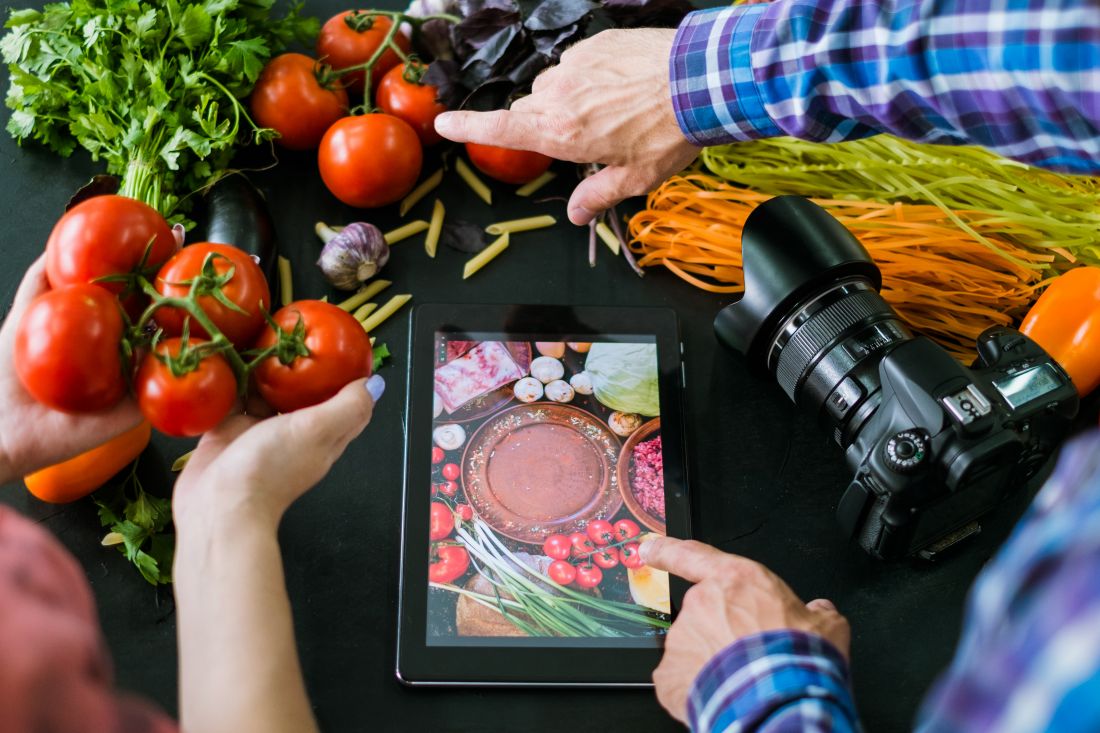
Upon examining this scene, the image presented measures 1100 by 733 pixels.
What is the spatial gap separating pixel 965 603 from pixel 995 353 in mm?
278

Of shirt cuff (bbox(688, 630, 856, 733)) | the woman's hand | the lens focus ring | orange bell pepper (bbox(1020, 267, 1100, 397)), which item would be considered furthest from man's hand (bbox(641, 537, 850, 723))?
the woman's hand

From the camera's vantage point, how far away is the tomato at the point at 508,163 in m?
1.35

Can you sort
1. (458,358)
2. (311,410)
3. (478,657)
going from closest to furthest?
(311,410) < (478,657) < (458,358)

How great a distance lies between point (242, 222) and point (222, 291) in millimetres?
329

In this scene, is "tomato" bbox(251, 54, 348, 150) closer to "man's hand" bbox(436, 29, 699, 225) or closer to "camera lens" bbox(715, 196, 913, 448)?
"man's hand" bbox(436, 29, 699, 225)

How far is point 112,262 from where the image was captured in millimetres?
934

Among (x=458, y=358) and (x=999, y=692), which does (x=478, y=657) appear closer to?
(x=458, y=358)

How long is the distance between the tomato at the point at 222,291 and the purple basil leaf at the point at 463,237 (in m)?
0.39

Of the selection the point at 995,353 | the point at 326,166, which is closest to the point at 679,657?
the point at 995,353

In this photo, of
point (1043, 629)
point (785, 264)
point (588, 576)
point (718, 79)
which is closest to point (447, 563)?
point (588, 576)

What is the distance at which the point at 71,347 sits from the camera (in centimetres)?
85

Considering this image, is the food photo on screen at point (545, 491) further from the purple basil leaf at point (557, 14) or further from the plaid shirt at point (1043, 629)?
the plaid shirt at point (1043, 629)

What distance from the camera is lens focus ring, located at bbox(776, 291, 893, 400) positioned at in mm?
1093

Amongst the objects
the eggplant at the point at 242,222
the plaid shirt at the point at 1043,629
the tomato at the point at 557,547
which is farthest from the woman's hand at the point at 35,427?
the plaid shirt at the point at 1043,629
